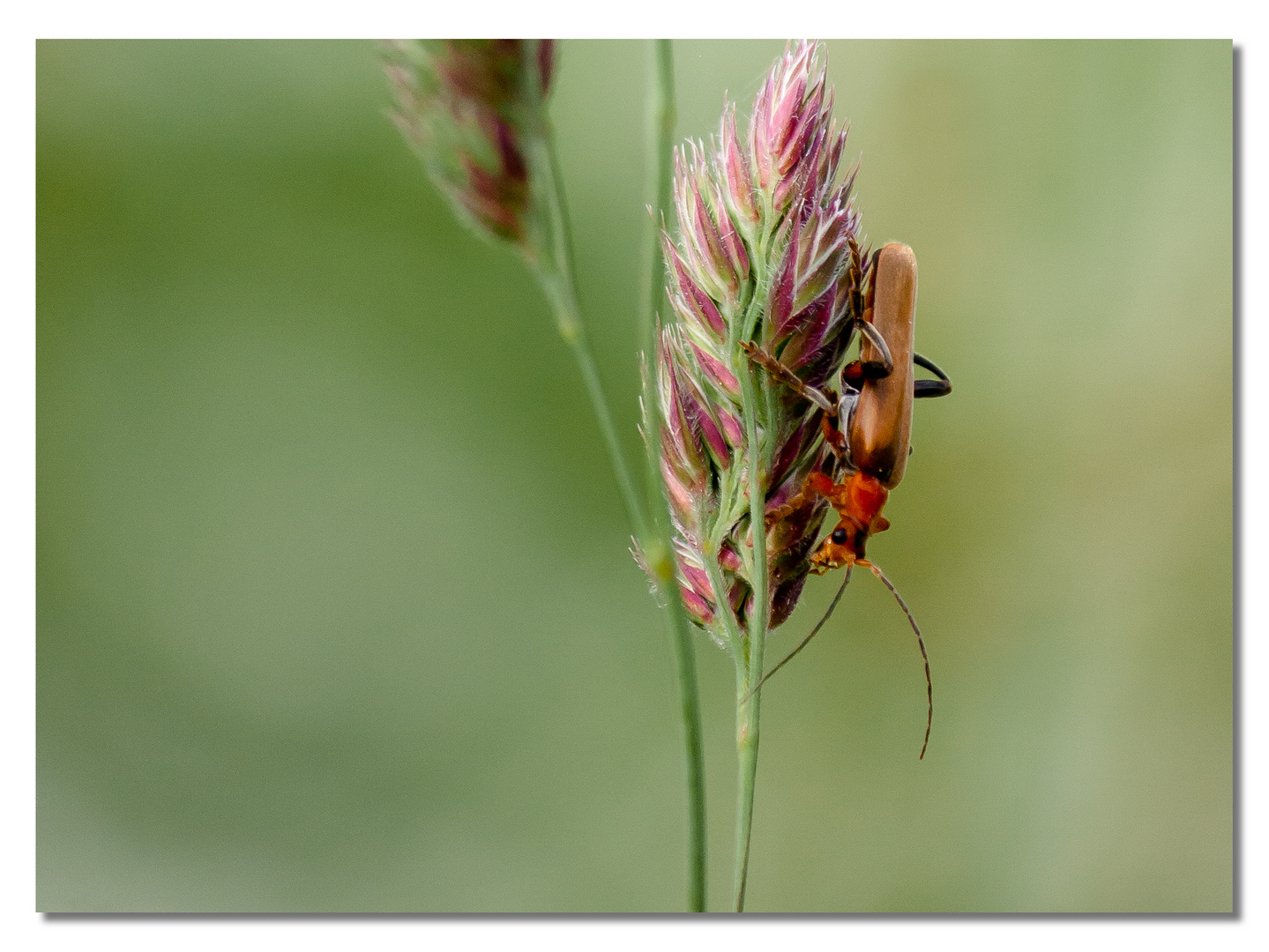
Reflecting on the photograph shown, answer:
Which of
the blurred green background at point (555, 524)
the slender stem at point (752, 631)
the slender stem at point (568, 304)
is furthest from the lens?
the blurred green background at point (555, 524)

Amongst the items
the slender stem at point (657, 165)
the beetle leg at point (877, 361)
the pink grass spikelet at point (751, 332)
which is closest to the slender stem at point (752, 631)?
the pink grass spikelet at point (751, 332)

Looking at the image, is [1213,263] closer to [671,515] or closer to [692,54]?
[692,54]

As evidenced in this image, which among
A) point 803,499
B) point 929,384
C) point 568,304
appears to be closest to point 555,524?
point 929,384

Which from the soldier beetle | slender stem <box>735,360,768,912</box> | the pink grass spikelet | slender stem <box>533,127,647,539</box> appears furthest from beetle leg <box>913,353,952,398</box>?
slender stem <box>533,127,647,539</box>

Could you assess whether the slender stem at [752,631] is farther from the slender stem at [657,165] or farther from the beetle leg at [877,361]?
the beetle leg at [877,361]

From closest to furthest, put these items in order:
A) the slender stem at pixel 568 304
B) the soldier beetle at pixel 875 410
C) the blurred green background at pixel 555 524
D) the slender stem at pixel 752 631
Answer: the slender stem at pixel 568 304
the slender stem at pixel 752 631
the soldier beetle at pixel 875 410
the blurred green background at pixel 555 524

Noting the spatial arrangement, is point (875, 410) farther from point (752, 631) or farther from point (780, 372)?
point (752, 631)
